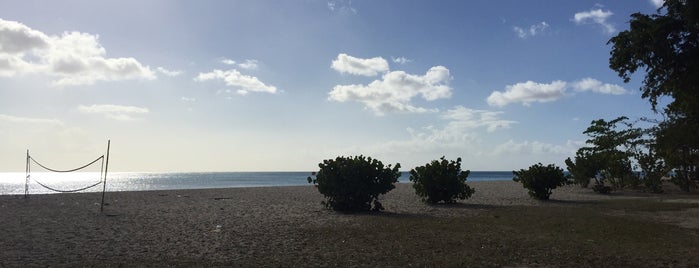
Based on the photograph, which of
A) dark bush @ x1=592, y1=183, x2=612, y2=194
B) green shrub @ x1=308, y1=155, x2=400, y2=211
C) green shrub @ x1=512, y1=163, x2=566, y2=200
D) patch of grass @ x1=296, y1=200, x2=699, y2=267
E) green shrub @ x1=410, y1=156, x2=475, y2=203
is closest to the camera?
patch of grass @ x1=296, y1=200, x2=699, y2=267

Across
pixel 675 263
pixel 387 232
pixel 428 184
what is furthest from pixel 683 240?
pixel 428 184

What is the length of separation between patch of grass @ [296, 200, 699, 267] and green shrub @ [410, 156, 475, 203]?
20.2 ft

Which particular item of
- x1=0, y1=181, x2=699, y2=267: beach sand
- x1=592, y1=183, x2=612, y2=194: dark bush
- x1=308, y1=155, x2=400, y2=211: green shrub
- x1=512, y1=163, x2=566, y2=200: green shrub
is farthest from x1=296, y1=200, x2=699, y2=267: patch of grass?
x1=592, y1=183, x2=612, y2=194: dark bush

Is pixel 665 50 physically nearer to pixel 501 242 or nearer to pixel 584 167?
pixel 501 242

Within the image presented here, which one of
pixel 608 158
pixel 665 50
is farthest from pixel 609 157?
pixel 665 50

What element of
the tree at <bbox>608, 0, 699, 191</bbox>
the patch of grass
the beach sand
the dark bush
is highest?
the tree at <bbox>608, 0, 699, 191</bbox>

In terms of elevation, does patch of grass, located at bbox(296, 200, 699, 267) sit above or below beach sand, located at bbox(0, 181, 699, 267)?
above

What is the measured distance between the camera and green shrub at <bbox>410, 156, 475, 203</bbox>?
2294 cm

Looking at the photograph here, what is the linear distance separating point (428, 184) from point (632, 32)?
1052 centimetres

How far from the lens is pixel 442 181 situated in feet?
75.2

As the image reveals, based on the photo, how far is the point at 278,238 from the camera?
12.0m

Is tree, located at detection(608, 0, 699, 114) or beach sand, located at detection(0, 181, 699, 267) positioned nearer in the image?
beach sand, located at detection(0, 181, 699, 267)

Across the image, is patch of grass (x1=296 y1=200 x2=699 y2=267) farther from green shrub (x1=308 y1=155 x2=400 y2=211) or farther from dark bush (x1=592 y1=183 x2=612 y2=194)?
dark bush (x1=592 y1=183 x2=612 y2=194)

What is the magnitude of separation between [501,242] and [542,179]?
55.7 feet
